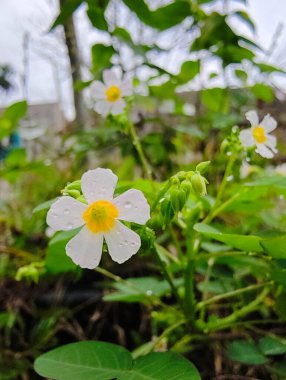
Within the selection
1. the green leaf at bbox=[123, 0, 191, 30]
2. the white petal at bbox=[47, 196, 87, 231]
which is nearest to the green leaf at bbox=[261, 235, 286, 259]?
the white petal at bbox=[47, 196, 87, 231]

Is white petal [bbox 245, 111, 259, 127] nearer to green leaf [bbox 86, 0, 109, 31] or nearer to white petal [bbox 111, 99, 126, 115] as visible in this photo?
white petal [bbox 111, 99, 126, 115]

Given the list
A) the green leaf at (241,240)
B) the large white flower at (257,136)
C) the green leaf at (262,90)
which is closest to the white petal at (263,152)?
the large white flower at (257,136)

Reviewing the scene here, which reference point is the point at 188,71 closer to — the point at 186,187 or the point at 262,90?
the point at 262,90

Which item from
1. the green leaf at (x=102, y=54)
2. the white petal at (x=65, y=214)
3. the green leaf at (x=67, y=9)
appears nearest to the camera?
the white petal at (x=65, y=214)

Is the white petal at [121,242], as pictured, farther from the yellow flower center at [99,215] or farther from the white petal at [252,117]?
the white petal at [252,117]

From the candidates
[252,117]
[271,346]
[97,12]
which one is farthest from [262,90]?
[271,346]

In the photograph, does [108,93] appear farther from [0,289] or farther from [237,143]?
[0,289]

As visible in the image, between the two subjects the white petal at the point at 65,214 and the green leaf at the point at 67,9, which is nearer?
the white petal at the point at 65,214
